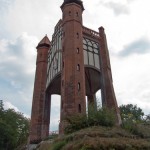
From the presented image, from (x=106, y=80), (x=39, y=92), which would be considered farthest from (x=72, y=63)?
(x=39, y=92)

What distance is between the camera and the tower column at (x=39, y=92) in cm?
2564

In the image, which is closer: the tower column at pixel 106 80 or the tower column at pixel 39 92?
the tower column at pixel 106 80

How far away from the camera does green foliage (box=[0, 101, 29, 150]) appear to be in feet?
111

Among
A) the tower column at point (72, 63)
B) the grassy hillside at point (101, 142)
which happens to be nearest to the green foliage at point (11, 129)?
the tower column at point (72, 63)

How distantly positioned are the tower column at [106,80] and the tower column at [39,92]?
745 cm

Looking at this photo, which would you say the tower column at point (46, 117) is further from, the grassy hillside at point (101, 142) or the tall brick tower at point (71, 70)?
the grassy hillside at point (101, 142)

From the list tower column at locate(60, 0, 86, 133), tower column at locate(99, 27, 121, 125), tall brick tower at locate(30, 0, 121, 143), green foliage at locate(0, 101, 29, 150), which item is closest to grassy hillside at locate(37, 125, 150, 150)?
tower column at locate(60, 0, 86, 133)

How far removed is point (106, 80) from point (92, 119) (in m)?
9.82

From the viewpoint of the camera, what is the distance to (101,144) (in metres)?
10.7

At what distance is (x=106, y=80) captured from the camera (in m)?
25.3

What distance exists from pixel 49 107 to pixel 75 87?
275 inches

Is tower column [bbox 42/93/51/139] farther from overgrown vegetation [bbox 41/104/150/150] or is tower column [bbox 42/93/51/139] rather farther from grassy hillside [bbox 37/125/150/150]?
grassy hillside [bbox 37/125/150/150]

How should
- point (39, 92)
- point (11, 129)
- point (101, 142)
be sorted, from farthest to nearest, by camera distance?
point (11, 129)
point (39, 92)
point (101, 142)

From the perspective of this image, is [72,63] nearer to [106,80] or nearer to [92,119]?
[106,80]
